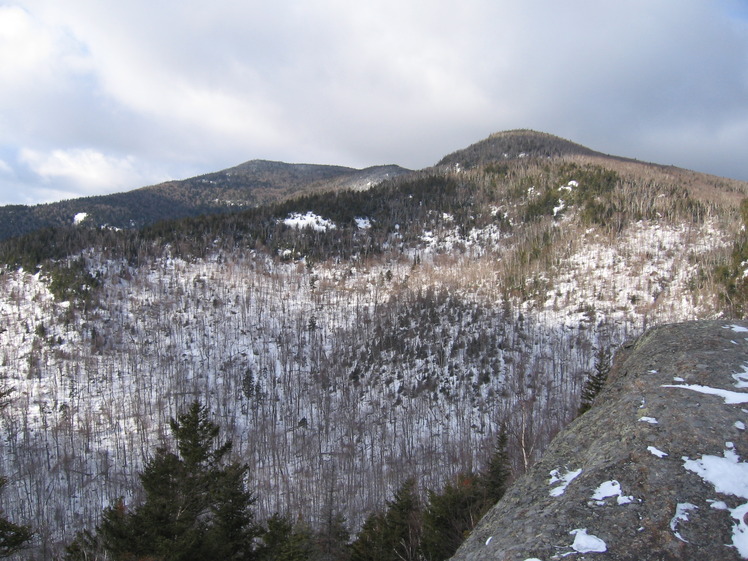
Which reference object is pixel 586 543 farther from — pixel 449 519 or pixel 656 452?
pixel 449 519

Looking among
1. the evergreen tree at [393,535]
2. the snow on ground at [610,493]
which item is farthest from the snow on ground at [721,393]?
the evergreen tree at [393,535]

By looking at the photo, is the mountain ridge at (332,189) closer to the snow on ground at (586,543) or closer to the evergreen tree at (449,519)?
the evergreen tree at (449,519)

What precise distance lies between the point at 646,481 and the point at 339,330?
7593 cm

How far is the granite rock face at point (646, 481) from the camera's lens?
5477mm

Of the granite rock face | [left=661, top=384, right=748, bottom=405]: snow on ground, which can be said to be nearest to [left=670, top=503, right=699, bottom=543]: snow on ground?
the granite rock face

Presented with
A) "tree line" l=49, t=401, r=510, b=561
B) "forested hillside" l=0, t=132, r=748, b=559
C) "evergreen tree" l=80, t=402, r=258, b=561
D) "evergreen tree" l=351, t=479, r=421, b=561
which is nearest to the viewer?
"evergreen tree" l=80, t=402, r=258, b=561

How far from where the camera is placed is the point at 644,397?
27.8 feet

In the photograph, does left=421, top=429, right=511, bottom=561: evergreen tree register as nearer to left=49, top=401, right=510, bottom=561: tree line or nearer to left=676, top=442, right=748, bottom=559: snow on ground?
left=49, top=401, right=510, bottom=561: tree line

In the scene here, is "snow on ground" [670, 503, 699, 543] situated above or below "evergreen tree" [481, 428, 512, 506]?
above

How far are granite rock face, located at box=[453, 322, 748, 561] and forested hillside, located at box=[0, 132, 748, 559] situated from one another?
32.9m

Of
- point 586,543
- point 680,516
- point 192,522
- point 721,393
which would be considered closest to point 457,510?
point 192,522

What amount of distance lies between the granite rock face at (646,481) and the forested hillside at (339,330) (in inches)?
1296

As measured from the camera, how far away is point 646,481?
632 cm

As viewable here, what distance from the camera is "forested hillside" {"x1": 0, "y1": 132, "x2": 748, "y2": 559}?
55.0 meters
